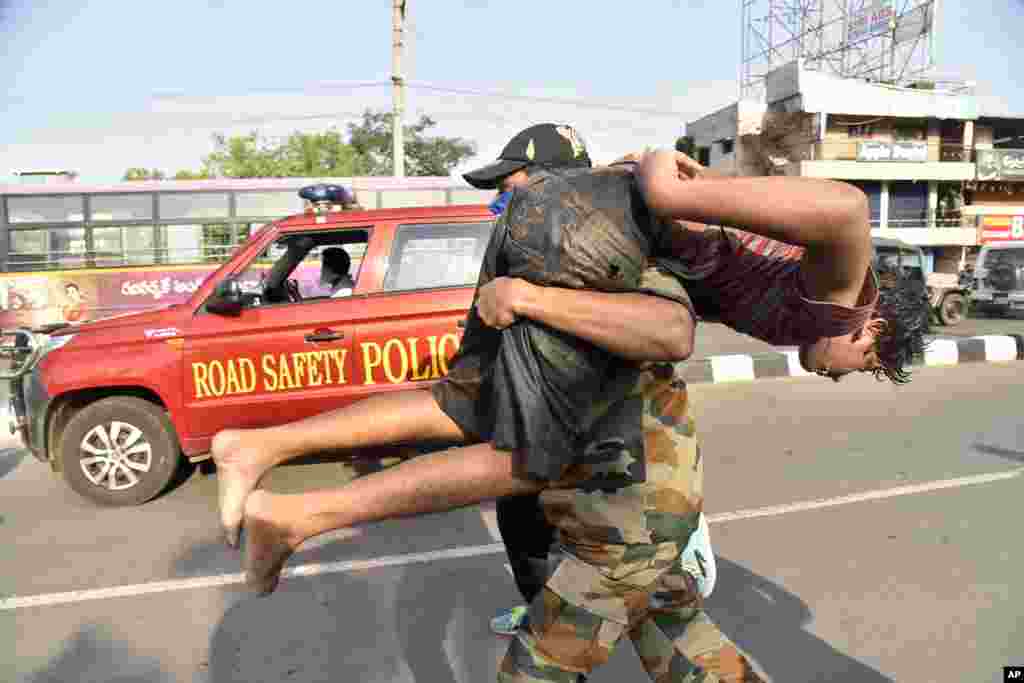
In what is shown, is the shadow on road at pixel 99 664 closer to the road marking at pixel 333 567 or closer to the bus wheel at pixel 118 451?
the road marking at pixel 333 567

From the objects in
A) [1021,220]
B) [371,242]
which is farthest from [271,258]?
[1021,220]

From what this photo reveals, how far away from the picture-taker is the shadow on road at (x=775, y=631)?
8.44 ft

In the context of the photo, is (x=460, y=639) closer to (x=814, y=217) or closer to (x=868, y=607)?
(x=868, y=607)

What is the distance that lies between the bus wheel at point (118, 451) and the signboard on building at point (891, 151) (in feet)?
102

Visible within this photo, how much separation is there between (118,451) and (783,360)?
6895mm

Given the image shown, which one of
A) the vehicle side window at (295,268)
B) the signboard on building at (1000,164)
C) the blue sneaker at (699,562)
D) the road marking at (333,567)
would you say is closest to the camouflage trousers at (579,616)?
the blue sneaker at (699,562)

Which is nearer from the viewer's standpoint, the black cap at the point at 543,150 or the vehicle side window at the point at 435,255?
the black cap at the point at 543,150

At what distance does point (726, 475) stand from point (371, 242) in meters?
2.74

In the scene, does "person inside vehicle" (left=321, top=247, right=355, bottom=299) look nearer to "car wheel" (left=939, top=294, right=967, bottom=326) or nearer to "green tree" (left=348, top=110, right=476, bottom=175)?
"car wheel" (left=939, top=294, right=967, bottom=326)

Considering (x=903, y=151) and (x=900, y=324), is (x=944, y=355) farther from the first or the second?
(x=903, y=151)

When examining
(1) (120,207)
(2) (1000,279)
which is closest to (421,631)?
(1) (120,207)

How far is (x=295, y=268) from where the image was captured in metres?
4.98

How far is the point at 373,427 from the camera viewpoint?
1.60 meters

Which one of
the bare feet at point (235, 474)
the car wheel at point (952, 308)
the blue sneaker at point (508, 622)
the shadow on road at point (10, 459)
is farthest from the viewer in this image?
the car wheel at point (952, 308)
